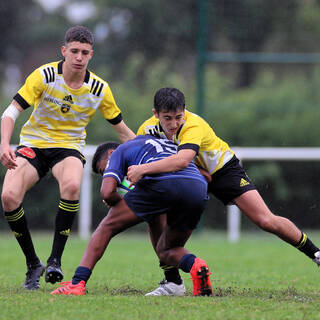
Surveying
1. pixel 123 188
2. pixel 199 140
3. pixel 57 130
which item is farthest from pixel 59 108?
pixel 199 140

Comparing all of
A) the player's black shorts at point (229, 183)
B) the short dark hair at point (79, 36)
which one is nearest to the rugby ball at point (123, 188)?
the player's black shorts at point (229, 183)

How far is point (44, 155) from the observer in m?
6.71

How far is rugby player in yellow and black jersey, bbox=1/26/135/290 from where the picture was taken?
6.39 m

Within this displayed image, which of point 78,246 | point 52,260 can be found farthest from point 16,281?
point 78,246

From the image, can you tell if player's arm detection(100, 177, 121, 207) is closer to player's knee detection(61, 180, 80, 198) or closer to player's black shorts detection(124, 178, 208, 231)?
player's black shorts detection(124, 178, 208, 231)

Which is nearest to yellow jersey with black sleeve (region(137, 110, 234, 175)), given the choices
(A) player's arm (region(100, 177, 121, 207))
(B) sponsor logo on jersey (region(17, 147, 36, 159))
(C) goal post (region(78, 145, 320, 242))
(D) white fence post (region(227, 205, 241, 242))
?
(A) player's arm (region(100, 177, 121, 207))

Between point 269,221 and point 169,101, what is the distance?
136 cm

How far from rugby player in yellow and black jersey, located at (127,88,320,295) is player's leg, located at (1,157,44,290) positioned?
1.08 meters

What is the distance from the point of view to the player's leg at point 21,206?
6344 mm

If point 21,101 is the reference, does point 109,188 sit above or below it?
below

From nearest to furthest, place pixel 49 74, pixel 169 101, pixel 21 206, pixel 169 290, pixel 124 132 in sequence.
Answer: pixel 169 101 → pixel 169 290 → pixel 21 206 → pixel 49 74 → pixel 124 132

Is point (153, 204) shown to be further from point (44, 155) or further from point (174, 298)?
point (44, 155)

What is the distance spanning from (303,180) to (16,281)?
891 centimetres

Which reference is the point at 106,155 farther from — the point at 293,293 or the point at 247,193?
the point at 293,293
